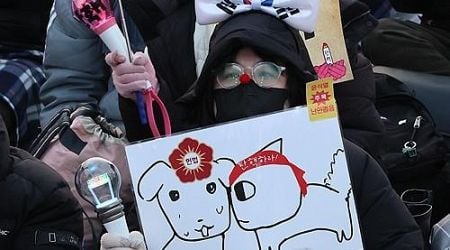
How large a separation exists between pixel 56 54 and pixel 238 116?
3.17 feet

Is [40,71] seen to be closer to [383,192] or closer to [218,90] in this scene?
[218,90]

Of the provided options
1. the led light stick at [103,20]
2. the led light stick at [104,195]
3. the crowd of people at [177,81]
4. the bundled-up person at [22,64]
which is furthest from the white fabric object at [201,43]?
the bundled-up person at [22,64]

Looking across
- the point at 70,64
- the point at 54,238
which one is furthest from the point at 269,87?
the point at 70,64

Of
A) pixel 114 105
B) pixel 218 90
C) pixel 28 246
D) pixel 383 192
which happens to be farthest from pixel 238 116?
pixel 114 105

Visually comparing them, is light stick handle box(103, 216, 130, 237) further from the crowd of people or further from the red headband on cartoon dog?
the red headband on cartoon dog

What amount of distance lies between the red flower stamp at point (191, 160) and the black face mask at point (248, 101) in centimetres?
20

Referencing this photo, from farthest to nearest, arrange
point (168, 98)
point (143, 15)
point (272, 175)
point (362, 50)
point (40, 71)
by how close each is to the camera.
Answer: point (362, 50) < point (40, 71) < point (143, 15) < point (168, 98) < point (272, 175)

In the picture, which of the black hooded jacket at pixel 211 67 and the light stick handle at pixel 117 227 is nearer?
the light stick handle at pixel 117 227

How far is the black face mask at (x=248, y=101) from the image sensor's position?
190 cm

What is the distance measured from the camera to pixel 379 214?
1.91 metres

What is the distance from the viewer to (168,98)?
219 cm

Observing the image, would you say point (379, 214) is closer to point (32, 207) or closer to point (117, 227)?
point (117, 227)

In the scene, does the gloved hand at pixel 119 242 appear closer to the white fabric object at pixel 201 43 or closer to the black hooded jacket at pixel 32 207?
the black hooded jacket at pixel 32 207

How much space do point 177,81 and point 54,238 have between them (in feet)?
1.66
